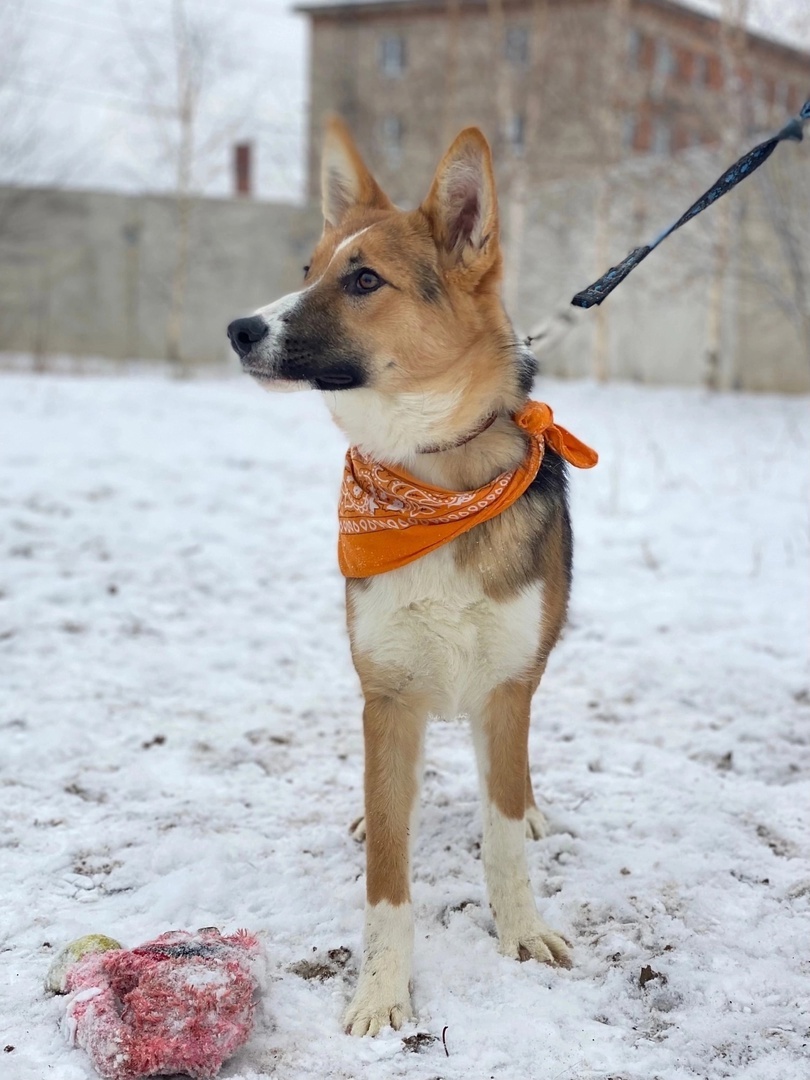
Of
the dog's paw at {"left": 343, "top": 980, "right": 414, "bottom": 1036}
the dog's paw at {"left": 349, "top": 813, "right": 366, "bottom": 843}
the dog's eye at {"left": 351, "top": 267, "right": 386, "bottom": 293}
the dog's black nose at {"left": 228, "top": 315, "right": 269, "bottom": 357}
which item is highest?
the dog's eye at {"left": 351, "top": 267, "right": 386, "bottom": 293}

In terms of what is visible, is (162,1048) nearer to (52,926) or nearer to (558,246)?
(52,926)

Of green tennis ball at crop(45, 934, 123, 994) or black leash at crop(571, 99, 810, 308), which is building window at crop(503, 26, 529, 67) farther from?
green tennis ball at crop(45, 934, 123, 994)

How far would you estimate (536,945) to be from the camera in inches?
91.4

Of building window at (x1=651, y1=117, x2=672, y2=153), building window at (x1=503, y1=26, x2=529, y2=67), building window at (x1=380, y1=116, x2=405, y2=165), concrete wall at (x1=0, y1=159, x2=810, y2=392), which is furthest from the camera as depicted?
building window at (x1=380, y1=116, x2=405, y2=165)

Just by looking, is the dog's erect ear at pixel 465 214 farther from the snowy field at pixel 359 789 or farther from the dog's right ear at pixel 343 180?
the snowy field at pixel 359 789

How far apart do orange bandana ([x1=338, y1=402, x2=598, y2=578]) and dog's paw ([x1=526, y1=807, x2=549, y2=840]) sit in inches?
42.4

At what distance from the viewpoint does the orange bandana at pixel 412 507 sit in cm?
233

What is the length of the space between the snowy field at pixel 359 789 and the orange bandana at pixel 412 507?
0.97 m

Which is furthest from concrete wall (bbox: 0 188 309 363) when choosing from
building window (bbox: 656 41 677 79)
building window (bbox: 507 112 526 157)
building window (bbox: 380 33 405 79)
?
building window (bbox: 656 41 677 79)

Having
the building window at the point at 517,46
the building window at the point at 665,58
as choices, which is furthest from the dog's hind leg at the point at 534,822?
the building window at the point at 517,46

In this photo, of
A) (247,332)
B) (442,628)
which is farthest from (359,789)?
(247,332)

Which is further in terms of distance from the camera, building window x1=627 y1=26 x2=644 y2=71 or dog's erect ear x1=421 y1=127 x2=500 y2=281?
building window x1=627 y1=26 x2=644 y2=71

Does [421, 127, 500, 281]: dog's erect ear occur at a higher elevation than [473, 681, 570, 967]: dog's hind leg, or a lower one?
higher

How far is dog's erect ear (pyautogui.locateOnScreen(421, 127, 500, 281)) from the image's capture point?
2.45m
